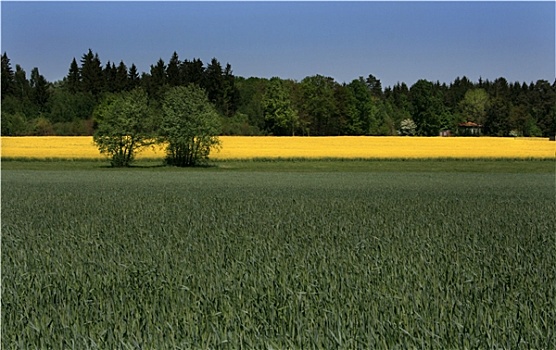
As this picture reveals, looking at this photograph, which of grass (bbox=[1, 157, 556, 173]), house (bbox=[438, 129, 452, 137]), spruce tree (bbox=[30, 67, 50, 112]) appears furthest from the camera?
spruce tree (bbox=[30, 67, 50, 112])

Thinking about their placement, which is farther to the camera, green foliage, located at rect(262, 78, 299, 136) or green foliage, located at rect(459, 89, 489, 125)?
green foliage, located at rect(459, 89, 489, 125)

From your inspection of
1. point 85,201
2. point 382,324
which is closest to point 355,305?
point 382,324

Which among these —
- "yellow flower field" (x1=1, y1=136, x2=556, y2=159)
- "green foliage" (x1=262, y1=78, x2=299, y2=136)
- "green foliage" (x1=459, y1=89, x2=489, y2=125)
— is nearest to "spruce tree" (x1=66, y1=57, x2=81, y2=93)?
"green foliage" (x1=262, y1=78, x2=299, y2=136)

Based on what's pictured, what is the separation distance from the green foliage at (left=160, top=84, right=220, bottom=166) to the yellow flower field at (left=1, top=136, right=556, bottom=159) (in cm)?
635

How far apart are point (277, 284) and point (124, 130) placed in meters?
57.4

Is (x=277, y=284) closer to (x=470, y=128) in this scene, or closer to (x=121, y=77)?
(x=121, y=77)

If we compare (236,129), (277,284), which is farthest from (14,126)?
(277,284)

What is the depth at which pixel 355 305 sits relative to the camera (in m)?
7.76

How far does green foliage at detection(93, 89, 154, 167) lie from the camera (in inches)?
2549

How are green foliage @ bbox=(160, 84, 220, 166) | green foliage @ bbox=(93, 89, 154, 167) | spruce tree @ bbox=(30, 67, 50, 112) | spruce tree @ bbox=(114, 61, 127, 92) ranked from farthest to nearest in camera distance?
spruce tree @ bbox=(114, 61, 127, 92) → spruce tree @ bbox=(30, 67, 50, 112) → green foliage @ bbox=(160, 84, 220, 166) → green foliage @ bbox=(93, 89, 154, 167)

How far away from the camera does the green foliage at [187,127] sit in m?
65.7

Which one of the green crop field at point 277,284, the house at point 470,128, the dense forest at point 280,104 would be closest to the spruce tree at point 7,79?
the dense forest at point 280,104

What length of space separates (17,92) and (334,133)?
228 ft

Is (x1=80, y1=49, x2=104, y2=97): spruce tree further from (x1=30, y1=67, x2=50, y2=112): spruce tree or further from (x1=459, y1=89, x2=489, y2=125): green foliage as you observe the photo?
(x1=459, y1=89, x2=489, y2=125): green foliage
